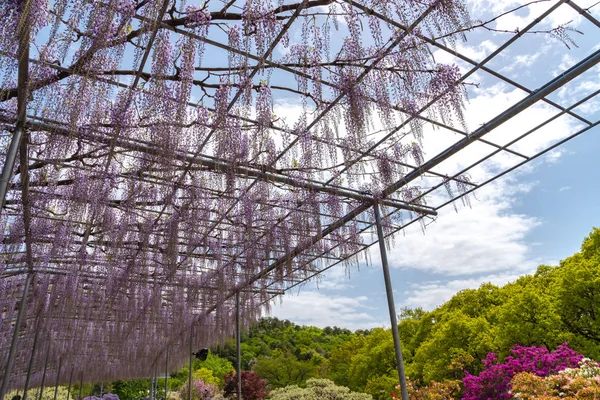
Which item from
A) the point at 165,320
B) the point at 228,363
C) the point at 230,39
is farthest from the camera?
the point at 228,363

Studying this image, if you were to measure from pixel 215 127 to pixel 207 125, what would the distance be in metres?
0.20

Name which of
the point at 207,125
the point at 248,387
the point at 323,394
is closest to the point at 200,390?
the point at 248,387

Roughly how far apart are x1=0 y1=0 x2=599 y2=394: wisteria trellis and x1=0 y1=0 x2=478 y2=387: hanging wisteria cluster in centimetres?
2

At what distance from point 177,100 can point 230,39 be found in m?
0.71

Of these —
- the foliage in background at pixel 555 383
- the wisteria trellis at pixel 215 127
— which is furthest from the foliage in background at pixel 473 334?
the wisteria trellis at pixel 215 127

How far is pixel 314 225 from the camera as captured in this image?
669 cm

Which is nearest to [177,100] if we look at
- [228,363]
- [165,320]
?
[165,320]

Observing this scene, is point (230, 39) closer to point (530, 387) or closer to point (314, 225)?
point (314, 225)

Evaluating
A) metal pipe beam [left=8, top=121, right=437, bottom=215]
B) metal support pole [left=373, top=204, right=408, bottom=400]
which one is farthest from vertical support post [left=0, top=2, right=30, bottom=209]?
metal support pole [left=373, top=204, right=408, bottom=400]

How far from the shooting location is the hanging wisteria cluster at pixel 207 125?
317 centimetres

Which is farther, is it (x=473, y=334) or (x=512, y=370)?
(x=473, y=334)

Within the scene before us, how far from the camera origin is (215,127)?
4.27 meters

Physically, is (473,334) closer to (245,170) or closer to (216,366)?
(245,170)

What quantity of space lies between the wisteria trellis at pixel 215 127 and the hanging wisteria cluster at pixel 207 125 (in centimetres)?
2
